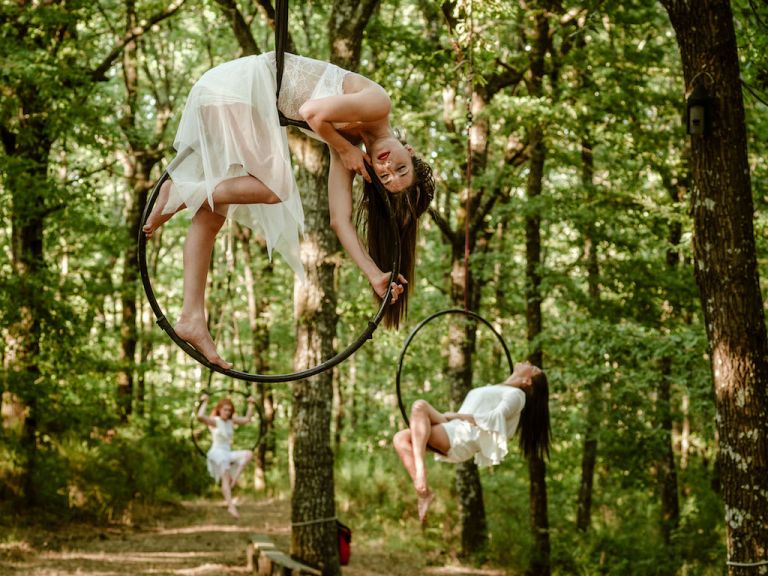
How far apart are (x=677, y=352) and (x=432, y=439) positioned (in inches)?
137

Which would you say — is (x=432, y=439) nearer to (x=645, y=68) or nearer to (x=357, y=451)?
(x=645, y=68)

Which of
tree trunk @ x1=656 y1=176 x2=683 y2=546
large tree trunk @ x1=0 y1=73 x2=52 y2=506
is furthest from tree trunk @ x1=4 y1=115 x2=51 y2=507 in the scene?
tree trunk @ x1=656 y1=176 x2=683 y2=546

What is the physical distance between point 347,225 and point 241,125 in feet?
1.66

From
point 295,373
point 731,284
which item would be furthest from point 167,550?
point 295,373

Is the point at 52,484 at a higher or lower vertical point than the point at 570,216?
lower

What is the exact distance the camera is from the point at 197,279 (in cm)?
304

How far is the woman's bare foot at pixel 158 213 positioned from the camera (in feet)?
9.87

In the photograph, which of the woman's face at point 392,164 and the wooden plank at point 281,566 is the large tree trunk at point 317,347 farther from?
the woman's face at point 392,164

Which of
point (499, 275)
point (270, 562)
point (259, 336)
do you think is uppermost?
point (499, 275)

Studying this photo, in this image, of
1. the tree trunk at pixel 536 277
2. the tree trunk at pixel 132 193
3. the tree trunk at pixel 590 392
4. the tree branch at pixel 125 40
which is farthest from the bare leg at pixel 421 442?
the tree trunk at pixel 132 193

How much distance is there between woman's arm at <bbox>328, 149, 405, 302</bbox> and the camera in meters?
2.97

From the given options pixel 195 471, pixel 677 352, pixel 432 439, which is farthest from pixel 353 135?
pixel 195 471

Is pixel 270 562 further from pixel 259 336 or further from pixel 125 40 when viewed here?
pixel 259 336

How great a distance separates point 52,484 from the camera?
11008 mm
